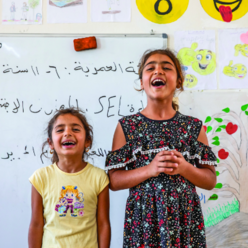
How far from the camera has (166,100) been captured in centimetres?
103

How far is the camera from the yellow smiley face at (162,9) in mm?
1431

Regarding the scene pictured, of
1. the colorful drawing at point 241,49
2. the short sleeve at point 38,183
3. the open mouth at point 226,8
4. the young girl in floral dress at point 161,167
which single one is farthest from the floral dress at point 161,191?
the open mouth at point 226,8

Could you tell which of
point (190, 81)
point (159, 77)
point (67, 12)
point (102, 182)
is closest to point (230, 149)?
point (190, 81)

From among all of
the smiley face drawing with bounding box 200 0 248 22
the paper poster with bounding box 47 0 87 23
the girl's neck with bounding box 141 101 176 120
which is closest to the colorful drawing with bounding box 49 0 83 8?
the paper poster with bounding box 47 0 87 23

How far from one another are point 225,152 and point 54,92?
3.20 ft

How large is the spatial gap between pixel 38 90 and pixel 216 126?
0.98 metres

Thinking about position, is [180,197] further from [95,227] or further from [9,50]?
[9,50]

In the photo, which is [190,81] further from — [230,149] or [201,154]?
[201,154]

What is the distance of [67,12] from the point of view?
1.44m

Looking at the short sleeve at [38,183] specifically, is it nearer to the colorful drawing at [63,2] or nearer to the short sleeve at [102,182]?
the short sleeve at [102,182]

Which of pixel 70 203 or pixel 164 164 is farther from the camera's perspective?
pixel 70 203

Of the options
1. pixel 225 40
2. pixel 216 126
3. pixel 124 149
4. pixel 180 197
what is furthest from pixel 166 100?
pixel 225 40

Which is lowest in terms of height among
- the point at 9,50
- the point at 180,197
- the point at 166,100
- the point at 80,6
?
the point at 180,197

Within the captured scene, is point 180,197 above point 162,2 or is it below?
below
